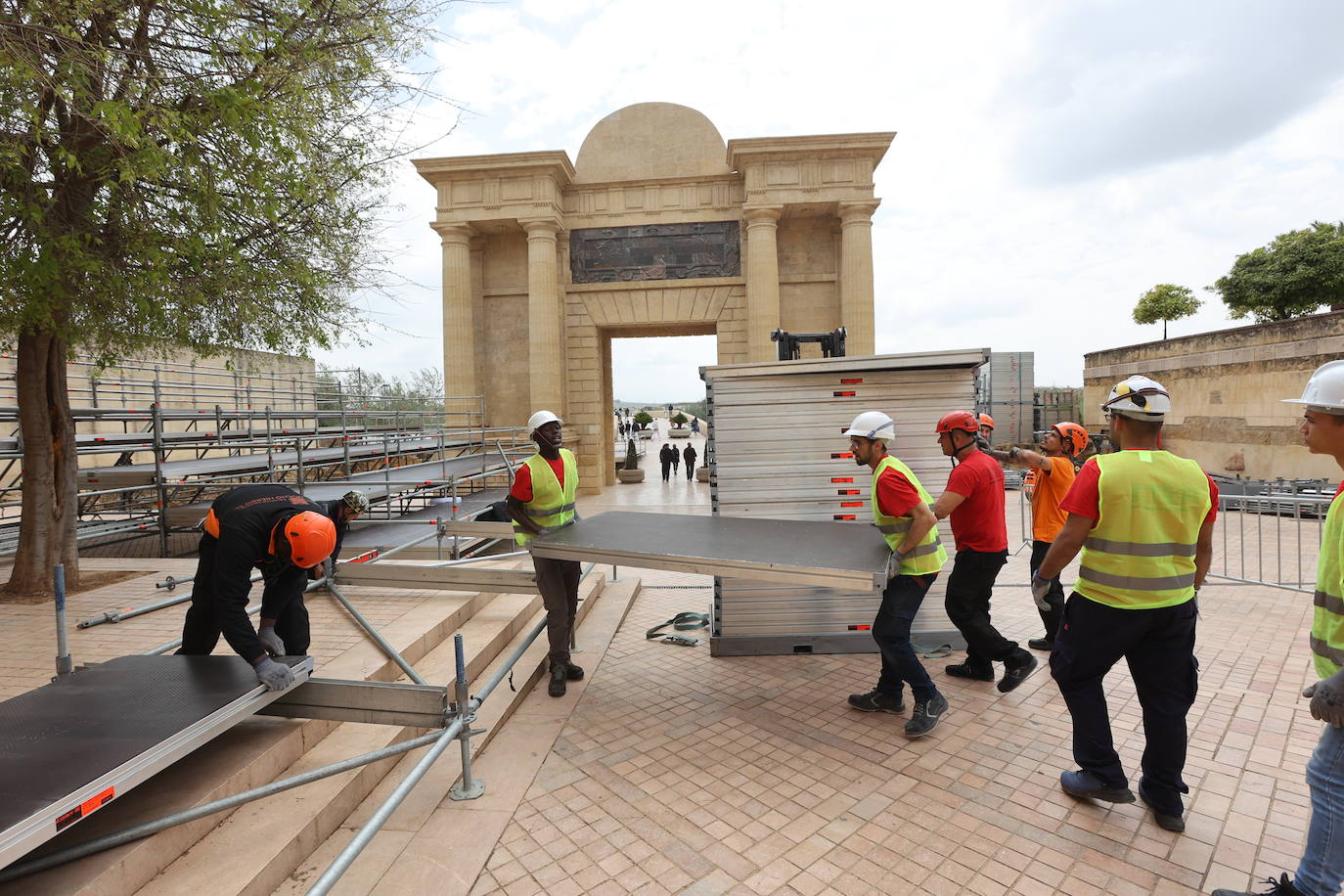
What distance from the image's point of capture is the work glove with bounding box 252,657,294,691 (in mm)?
2986

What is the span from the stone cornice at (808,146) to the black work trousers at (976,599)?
57.0ft

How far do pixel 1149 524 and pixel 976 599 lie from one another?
1.73m

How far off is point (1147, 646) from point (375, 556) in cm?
672

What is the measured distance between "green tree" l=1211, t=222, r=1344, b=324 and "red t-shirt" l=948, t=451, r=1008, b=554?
102 ft

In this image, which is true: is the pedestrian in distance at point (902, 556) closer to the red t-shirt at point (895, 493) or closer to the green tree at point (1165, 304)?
the red t-shirt at point (895, 493)

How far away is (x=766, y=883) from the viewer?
109 inches

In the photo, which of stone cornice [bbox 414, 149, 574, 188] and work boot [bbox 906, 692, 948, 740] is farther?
stone cornice [bbox 414, 149, 574, 188]

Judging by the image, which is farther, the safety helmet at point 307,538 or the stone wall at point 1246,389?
the stone wall at point 1246,389

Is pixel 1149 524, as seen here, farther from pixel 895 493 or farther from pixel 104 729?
pixel 104 729

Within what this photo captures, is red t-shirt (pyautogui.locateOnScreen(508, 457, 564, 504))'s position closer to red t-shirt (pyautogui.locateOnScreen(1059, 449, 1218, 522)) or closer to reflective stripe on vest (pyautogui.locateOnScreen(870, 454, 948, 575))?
reflective stripe on vest (pyautogui.locateOnScreen(870, 454, 948, 575))

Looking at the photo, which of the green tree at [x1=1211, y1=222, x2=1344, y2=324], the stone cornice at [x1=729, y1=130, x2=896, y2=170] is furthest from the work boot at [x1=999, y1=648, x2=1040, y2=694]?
the green tree at [x1=1211, y1=222, x2=1344, y2=324]

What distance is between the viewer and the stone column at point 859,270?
19.5 m

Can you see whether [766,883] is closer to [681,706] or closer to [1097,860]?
[1097,860]

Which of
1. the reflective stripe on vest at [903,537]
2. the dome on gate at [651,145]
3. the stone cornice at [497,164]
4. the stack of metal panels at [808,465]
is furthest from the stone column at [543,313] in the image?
the reflective stripe on vest at [903,537]
